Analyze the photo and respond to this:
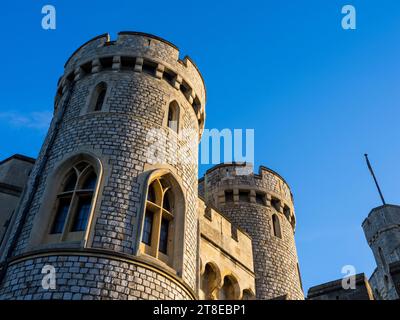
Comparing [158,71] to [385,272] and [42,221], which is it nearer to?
[42,221]

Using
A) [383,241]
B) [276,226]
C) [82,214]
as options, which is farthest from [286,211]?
[383,241]

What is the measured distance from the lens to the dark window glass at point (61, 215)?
7868mm

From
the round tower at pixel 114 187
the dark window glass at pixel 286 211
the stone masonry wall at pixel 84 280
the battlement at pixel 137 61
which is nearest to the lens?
the stone masonry wall at pixel 84 280

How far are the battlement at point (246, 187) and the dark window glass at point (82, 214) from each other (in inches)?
385

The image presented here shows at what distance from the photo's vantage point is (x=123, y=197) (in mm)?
7891

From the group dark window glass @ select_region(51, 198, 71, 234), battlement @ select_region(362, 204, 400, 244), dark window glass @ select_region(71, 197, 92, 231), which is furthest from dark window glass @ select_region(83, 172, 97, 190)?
battlement @ select_region(362, 204, 400, 244)

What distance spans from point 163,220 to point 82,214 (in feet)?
5.78

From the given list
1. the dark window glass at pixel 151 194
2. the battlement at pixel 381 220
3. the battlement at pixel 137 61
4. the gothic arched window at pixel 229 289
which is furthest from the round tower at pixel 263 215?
the battlement at pixel 381 220

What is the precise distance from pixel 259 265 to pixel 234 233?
2.53 m

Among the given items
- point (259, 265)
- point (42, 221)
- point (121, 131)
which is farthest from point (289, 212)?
point (42, 221)

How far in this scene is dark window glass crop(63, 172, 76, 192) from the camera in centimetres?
852

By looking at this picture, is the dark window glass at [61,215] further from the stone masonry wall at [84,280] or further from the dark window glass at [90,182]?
the stone masonry wall at [84,280]

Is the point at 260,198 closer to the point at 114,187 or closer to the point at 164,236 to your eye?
the point at 164,236

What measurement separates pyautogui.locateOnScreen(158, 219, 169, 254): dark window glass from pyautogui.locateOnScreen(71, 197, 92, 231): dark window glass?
163cm
